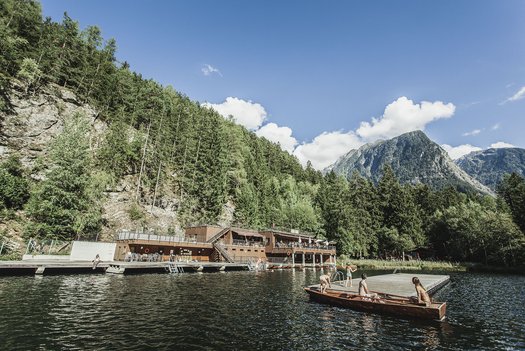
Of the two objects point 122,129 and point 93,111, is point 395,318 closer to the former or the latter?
point 122,129

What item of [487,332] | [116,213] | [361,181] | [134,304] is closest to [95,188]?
[116,213]

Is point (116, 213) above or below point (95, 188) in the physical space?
below

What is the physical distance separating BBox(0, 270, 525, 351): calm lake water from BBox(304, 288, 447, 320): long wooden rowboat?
729mm

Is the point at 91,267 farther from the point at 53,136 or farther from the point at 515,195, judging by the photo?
the point at 515,195

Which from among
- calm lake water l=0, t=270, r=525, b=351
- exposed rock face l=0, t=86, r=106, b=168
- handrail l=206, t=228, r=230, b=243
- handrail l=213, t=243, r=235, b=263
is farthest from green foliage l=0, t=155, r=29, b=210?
handrail l=213, t=243, r=235, b=263

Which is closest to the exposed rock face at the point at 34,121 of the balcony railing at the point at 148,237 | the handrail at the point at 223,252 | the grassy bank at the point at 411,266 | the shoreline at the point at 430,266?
the balcony railing at the point at 148,237

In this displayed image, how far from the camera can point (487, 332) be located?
48.2 feet

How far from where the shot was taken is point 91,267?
34.1 meters

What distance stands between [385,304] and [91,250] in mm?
38914

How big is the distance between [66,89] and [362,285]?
67.8 metres

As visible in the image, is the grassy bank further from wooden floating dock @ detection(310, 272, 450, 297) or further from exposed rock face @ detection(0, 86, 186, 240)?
exposed rock face @ detection(0, 86, 186, 240)

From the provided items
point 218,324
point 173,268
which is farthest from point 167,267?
point 218,324

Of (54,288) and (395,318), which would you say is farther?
(54,288)

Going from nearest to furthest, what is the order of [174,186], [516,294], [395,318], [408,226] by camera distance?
[395,318] < [516,294] < [174,186] < [408,226]
